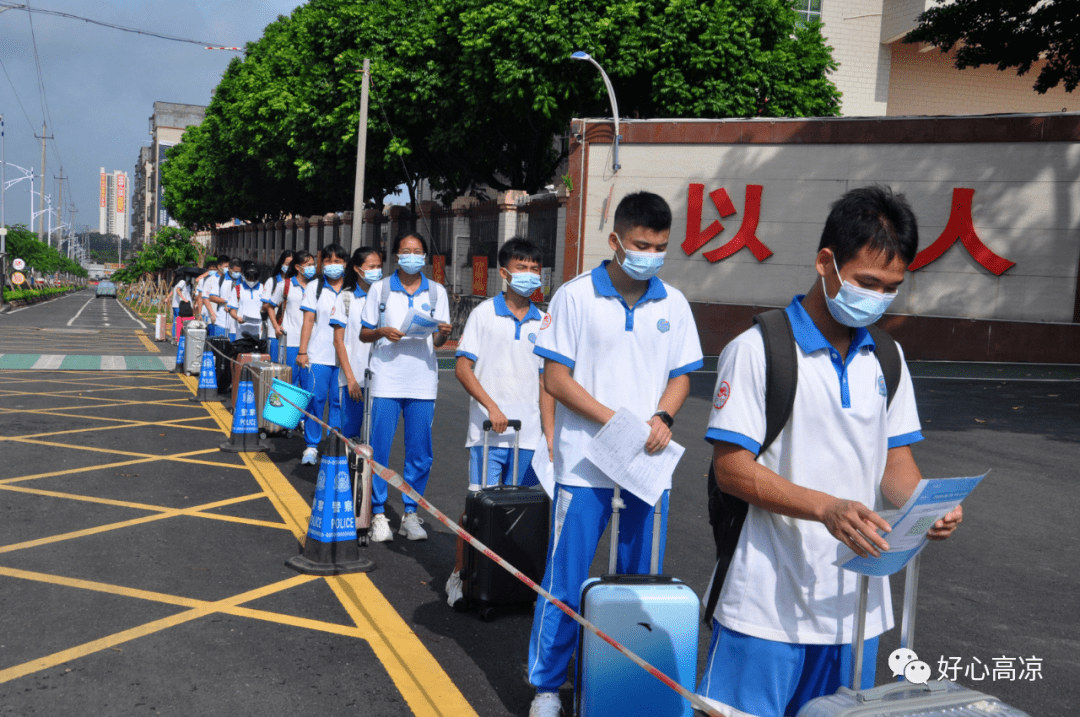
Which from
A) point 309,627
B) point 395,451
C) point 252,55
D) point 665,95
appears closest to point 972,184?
point 665,95

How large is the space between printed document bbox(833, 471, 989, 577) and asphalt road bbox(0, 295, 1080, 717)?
2.06 meters

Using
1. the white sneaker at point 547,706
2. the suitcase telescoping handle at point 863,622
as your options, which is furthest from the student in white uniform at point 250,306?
the suitcase telescoping handle at point 863,622

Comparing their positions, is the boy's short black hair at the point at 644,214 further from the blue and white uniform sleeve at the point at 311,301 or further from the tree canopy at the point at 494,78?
the tree canopy at the point at 494,78

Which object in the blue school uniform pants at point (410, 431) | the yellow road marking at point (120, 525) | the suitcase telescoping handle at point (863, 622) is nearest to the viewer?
the suitcase telescoping handle at point (863, 622)

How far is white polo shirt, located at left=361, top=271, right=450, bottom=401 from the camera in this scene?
608 cm

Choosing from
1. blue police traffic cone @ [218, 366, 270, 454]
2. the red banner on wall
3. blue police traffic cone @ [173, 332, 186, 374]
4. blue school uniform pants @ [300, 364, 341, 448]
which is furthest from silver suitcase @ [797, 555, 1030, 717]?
the red banner on wall

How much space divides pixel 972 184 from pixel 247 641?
58.4 ft

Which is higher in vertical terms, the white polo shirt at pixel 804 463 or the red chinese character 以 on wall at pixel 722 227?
the red chinese character 以 on wall at pixel 722 227

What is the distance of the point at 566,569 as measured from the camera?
137 inches

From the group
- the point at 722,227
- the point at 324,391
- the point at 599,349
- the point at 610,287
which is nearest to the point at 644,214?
the point at 610,287

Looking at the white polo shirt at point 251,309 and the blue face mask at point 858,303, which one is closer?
the blue face mask at point 858,303

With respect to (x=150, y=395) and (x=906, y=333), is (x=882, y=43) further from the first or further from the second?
(x=150, y=395)

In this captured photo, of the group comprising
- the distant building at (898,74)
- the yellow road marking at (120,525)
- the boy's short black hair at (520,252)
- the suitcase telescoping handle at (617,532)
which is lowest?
the yellow road marking at (120,525)

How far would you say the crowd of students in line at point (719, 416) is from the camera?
2.37 meters
